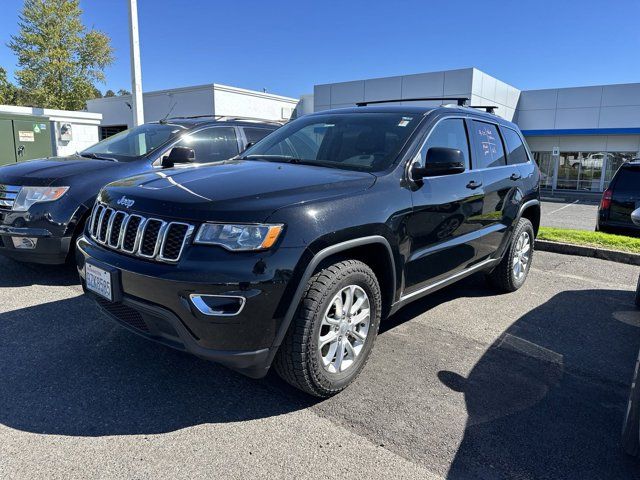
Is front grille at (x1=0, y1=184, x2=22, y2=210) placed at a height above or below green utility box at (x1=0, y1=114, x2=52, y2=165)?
below

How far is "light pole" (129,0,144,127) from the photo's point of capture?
11320 millimetres

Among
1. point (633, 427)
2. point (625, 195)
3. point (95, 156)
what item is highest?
point (95, 156)

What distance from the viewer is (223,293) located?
94.5 inches

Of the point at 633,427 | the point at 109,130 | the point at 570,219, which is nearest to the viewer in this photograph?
the point at 633,427

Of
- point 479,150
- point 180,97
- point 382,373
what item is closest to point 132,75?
point 479,150

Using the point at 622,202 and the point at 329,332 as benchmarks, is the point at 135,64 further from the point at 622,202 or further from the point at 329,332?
the point at 329,332

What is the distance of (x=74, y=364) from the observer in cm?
324

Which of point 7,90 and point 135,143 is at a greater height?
point 7,90

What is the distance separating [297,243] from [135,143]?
418 cm

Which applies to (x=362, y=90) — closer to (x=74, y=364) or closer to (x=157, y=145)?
(x=157, y=145)

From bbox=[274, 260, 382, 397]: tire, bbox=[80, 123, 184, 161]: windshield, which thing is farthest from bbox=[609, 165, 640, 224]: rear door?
bbox=[80, 123, 184, 161]: windshield

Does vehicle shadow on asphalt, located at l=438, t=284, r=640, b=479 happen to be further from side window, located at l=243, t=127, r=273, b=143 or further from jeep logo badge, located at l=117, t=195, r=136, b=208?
side window, located at l=243, t=127, r=273, b=143

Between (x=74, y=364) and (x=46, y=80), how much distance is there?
4220 centimetres

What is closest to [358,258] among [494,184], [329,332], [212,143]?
[329,332]
